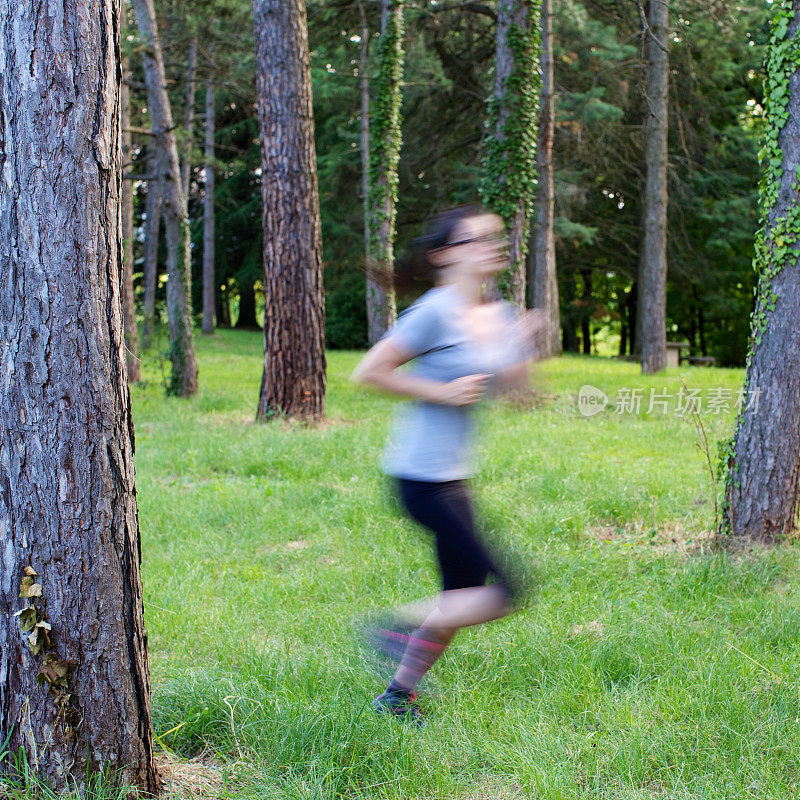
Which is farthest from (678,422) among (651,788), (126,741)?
(126,741)

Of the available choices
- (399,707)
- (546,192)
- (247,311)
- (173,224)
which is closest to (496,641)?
(399,707)

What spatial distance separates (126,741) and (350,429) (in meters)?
6.72

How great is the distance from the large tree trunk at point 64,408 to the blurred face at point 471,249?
120 centimetres

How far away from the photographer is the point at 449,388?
2.73 m

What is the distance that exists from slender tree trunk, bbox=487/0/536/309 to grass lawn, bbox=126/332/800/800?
5.16 metres

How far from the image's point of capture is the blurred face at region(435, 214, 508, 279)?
2.85 metres

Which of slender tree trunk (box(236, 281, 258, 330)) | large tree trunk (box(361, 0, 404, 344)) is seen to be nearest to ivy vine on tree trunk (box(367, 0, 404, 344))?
large tree trunk (box(361, 0, 404, 344))

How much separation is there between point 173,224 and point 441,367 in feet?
37.5

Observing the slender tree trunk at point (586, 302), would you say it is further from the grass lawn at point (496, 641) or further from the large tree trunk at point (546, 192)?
the grass lawn at point (496, 641)

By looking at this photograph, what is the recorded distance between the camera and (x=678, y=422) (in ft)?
32.9

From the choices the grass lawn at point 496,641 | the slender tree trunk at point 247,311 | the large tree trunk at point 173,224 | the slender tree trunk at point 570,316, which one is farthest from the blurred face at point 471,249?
the slender tree trunk at point 247,311

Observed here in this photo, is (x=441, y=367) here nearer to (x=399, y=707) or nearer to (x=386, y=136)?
(x=399, y=707)

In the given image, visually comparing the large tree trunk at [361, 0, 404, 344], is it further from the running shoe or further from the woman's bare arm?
the running shoe

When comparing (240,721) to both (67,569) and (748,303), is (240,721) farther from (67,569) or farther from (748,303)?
(748,303)
